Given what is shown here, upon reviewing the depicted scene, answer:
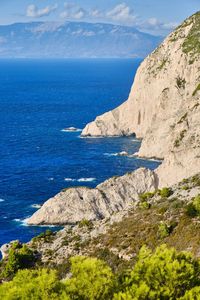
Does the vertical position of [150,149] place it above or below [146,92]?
below

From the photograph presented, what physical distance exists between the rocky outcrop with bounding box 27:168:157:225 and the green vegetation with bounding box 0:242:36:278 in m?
35.6

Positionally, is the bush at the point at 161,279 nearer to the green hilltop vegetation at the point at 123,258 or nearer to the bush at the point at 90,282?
the green hilltop vegetation at the point at 123,258

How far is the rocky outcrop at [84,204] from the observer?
8581cm

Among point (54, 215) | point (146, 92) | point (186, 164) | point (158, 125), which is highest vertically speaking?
point (146, 92)

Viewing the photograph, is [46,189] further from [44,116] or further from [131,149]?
[44,116]

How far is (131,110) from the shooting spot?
156 m

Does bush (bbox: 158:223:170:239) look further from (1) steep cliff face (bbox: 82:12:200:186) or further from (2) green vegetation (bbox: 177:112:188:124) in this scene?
(2) green vegetation (bbox: 177:112:188:124)

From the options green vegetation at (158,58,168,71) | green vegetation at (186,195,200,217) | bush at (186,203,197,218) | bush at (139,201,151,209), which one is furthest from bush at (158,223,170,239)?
green vegetation at (158,58,168,71)

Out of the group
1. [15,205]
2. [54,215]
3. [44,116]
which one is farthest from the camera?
[44,116]

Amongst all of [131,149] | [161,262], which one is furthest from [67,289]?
[131,149]

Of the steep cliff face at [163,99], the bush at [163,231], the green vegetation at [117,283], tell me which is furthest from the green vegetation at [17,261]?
the steep cliff face at [163,99]

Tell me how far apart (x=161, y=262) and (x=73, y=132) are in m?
129

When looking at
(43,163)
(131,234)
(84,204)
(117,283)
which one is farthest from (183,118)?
(117,283)

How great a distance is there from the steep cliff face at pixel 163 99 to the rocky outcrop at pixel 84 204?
20626mm
